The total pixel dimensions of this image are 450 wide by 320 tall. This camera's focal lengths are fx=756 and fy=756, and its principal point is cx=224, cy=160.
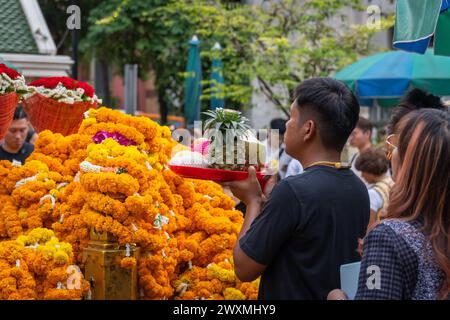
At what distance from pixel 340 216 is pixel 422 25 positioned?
2.07 m

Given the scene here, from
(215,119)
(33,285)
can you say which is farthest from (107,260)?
(215,119)

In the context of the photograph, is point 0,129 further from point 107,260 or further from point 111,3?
point 111,3

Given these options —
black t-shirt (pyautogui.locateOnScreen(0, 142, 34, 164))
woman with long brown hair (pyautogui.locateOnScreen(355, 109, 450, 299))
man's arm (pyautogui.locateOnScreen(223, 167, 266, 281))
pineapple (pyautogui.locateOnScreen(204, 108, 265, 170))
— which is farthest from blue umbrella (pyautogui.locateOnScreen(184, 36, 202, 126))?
woman with long brown hair (pyautogui.locateOnScreen(355, 109, 450, 299))

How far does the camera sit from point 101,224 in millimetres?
4062

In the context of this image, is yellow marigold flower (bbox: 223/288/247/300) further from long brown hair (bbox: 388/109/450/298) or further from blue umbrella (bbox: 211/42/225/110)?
blue umbrella (bbox: 211/42/225/110)

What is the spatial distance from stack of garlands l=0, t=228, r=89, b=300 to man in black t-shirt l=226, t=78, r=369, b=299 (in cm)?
127

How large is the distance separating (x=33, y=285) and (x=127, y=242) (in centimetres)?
54

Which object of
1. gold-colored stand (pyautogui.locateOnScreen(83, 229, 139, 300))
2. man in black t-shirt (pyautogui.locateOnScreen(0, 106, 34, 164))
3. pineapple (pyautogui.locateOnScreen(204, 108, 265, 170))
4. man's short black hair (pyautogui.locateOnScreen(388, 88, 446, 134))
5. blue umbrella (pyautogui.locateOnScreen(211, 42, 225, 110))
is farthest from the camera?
blue umbrella (pyautogui.locateOnScreen(211, 42, 225, 110))

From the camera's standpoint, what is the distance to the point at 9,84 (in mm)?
4402

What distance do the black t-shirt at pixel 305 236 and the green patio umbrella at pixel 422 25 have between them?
6.21 feet

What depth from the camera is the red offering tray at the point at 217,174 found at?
3447 mm

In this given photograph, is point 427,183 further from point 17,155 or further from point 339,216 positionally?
point 17,155

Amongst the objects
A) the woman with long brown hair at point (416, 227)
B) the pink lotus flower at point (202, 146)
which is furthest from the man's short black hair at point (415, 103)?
the woman with long brown hair at point (416, 227)

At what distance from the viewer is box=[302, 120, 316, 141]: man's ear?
3166mm
